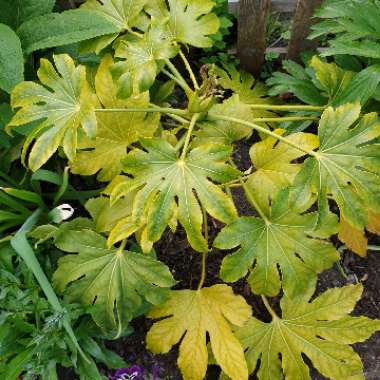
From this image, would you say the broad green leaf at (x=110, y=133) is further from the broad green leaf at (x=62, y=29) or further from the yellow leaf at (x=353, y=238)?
the yellow leaf at (x=353, y=238)

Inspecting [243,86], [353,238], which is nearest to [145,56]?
[243,86]

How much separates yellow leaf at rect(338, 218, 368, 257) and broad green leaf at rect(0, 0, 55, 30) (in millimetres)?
1406

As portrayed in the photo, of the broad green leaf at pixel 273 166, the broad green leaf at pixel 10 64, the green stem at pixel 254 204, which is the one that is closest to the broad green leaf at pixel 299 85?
the broad green leaf at pixel 273 166

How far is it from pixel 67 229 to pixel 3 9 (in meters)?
0.86

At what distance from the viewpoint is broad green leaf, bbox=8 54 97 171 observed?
Result: 1.51 meters

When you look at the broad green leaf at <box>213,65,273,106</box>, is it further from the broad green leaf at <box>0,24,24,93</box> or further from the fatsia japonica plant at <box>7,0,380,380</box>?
the broad green leaf at <box>0,24,24,93</box>

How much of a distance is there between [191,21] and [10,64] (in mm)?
630

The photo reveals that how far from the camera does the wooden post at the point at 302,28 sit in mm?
2072

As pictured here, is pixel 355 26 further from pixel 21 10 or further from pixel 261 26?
pixel 21 10

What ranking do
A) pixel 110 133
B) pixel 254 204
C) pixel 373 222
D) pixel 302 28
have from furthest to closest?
pixel 302 28 < pixel 373 222 < pixel 110 133 < pixel 254 204

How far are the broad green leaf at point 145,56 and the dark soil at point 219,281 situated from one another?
0.79m

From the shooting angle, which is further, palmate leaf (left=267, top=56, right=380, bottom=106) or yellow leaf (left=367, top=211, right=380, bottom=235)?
yellow leaf (left=367, top=211, right=380, bottom=235)

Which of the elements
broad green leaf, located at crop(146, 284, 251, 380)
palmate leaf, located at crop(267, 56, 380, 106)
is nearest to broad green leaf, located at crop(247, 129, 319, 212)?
palmate leaf, located at crop(267, 56, 380, 106)

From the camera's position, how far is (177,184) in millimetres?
1431
